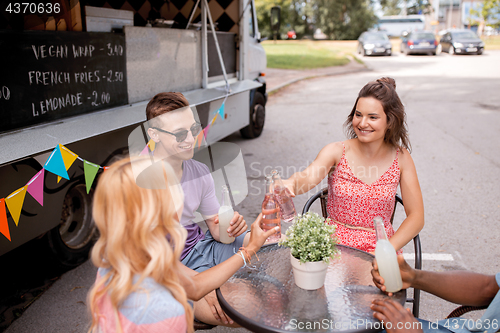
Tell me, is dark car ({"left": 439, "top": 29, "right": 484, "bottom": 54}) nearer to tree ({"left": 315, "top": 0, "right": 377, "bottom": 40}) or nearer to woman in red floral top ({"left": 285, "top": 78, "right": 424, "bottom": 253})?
tree ({"left": 315, "top": 0, "right": 377, "bottom": 40})

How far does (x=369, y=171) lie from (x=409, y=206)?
33 cm

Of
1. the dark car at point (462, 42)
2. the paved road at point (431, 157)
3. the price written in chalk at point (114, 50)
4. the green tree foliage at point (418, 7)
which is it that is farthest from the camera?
the green tree foliage at point (418, 7)

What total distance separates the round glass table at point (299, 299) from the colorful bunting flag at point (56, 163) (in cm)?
137

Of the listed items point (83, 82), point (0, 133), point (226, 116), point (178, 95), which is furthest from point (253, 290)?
point (226, 116)

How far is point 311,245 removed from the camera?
5.56ft

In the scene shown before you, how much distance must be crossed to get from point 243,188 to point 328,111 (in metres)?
5.39

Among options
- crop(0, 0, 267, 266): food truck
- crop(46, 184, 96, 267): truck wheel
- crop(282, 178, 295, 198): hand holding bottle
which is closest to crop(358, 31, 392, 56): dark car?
crop(0, 0, 267, 266): food truck

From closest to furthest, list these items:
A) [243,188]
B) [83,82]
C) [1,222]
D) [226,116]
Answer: [1,222] → [83,82] → [243,188] → [226,116]

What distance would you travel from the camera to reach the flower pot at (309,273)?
5.78 feet

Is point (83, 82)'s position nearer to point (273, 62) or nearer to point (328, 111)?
point (328, 111)

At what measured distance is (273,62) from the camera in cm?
2069

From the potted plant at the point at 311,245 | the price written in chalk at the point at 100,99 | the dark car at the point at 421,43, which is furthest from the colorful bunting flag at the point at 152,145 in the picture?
the dark car at the point at 421,43

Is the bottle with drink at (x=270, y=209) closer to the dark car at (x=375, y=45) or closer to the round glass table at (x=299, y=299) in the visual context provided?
the round glass table at (x=299, y=299)

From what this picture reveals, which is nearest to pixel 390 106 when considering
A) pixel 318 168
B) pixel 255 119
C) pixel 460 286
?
pixel 318 168
